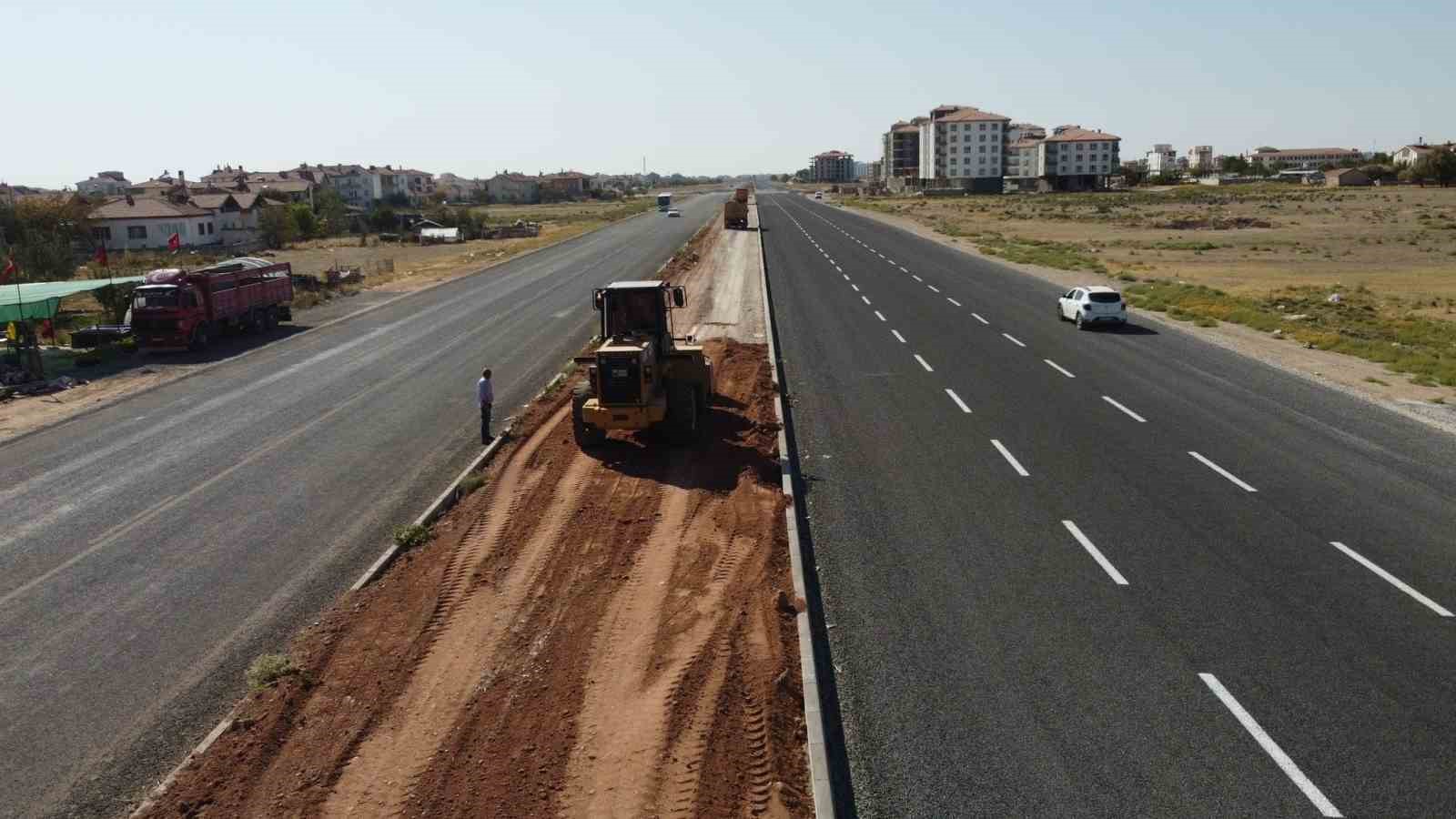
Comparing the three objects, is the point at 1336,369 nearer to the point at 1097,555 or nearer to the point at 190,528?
the point at 1097,555

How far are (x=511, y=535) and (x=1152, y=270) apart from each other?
4895 centimetres

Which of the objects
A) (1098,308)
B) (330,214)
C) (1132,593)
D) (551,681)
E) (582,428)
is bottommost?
(1132,593)

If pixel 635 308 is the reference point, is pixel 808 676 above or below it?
below

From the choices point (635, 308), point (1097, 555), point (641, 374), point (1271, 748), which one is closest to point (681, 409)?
point (641, 374)

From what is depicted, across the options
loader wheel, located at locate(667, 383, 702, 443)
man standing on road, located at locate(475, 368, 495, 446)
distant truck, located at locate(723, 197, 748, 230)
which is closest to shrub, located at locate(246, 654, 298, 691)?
loader wheel, located at locate(667, 383, 702, 443)

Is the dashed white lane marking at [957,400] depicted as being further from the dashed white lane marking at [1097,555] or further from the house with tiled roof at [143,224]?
the house with tiled roof at [143,224]

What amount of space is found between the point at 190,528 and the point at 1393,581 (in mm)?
18204

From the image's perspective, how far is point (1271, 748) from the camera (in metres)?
9.46

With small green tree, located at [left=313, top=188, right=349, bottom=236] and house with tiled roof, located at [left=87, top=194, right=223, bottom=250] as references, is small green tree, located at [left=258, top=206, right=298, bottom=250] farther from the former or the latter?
small green tree, located at [left=313, top=188, right=349, bottom=236]

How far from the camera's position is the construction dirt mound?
8938 mm

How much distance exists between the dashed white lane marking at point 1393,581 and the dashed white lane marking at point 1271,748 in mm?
4037

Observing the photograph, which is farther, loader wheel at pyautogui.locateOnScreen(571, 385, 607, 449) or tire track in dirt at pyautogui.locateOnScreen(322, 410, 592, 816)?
loader wheel at pyautogui.locateOnScreen(571, 385, 607, 449)

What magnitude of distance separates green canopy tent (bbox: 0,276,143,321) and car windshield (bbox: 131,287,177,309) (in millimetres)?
1976

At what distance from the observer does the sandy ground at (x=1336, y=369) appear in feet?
76.0
